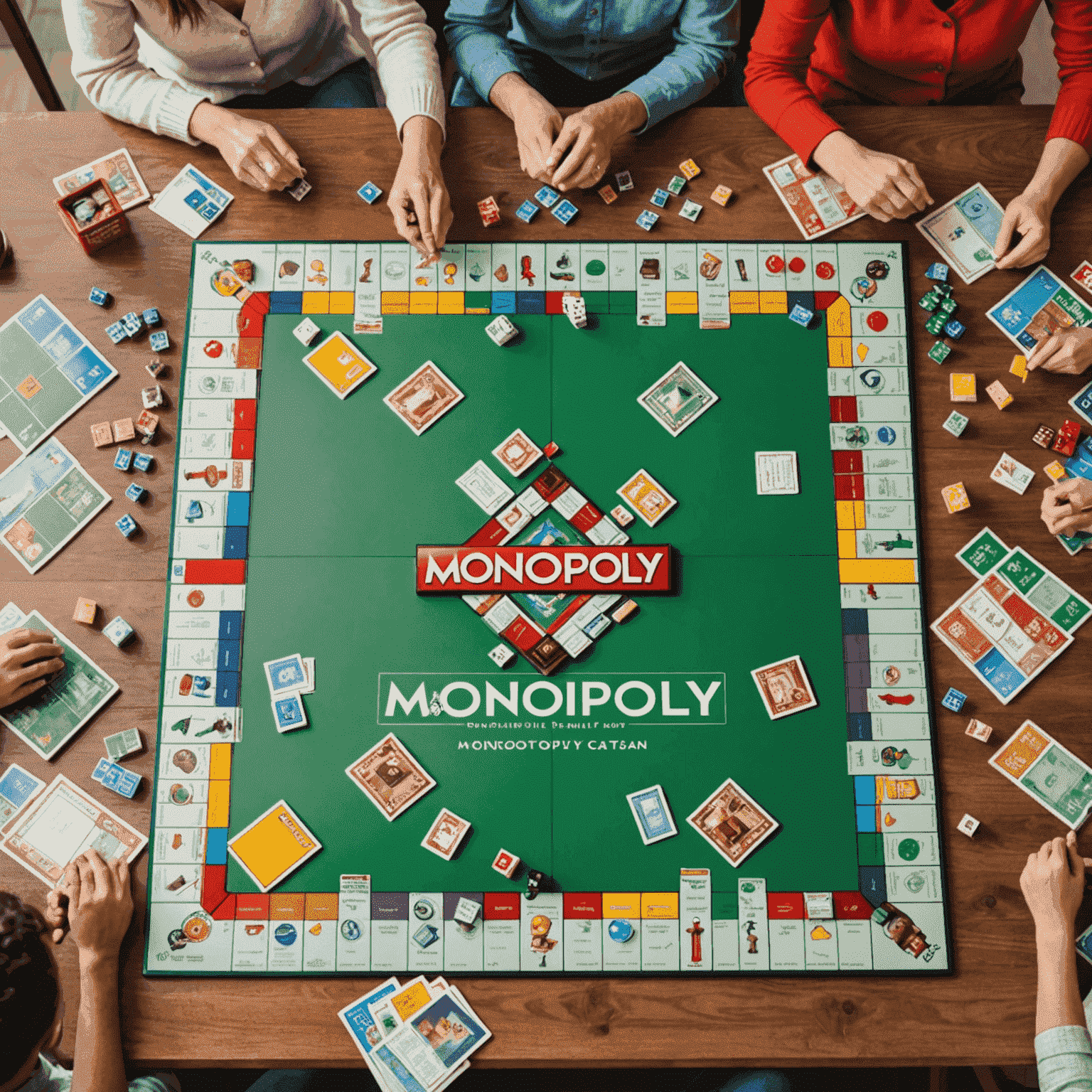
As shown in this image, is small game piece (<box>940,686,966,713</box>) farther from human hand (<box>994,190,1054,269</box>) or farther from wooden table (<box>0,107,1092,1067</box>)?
human hand (<box>994,190,1054,269</box>)

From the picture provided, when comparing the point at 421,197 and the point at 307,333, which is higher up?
the point at 421,197

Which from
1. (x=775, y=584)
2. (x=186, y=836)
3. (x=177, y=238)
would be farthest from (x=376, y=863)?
(x=177, y=238)

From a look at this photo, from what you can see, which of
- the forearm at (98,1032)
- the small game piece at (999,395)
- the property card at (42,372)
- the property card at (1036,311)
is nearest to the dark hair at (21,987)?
the forearm at (98,1032)

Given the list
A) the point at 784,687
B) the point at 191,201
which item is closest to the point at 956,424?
the point at 784,687

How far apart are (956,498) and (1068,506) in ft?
0.66

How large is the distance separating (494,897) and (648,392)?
0.99 metres

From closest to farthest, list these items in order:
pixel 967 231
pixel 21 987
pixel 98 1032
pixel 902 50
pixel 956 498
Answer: pixel 21 987
pixel 98 1032
pixel 956 498
pixel 967 231
pixel 902 50

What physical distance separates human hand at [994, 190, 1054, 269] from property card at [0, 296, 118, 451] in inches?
71.8

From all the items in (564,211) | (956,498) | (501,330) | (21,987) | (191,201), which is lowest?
(956,498)

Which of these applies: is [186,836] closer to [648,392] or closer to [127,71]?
[648,392]

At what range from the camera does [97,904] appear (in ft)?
4.82

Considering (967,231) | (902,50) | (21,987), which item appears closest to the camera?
(21,987)

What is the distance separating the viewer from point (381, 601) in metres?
1.62

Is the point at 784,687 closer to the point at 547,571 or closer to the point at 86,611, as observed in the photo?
the point at 547,571
